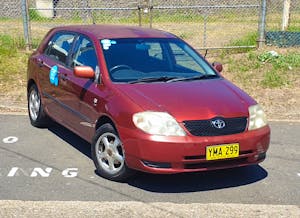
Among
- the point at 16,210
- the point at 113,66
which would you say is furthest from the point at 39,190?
the point at 113,66

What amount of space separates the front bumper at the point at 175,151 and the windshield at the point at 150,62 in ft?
3.02

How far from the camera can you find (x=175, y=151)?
4.57 metres

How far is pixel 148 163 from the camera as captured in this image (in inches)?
184

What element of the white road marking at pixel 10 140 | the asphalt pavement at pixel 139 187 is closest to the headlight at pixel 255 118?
the asphalt pavement at pixel 139 187

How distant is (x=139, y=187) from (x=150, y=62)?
61.0 inches

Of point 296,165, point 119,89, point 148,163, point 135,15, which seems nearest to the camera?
point 148,163

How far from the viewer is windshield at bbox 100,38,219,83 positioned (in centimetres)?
545

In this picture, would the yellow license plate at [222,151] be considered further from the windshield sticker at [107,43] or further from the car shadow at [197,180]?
the windshield sticker at [107,43]

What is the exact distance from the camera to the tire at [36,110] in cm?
709

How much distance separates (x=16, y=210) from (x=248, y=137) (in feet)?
7.71

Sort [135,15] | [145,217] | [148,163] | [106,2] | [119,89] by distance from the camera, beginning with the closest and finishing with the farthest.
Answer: [145,217] → [148,163] → [119,89] → [135,15] → [106,2]

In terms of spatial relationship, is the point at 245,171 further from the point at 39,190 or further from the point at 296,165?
the point at 39,190

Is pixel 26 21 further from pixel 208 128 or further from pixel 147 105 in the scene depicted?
pixel 208 128

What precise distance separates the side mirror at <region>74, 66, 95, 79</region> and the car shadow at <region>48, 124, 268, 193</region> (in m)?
1.23
